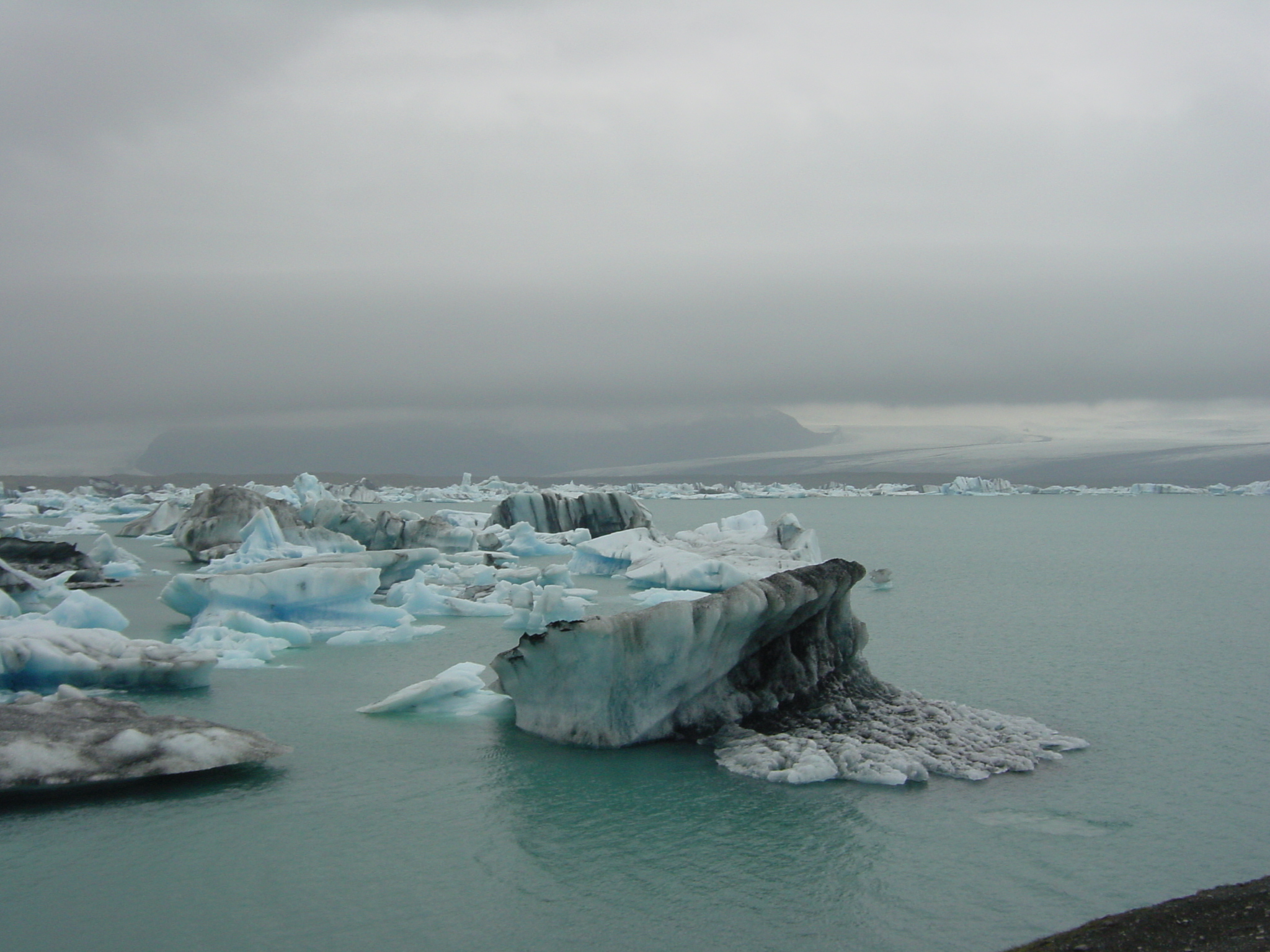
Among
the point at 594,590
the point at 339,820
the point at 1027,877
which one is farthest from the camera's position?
the point at 594,590

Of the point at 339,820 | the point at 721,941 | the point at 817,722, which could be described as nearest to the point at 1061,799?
the point at 817,722

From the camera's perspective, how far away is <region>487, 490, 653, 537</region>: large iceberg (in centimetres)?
2644

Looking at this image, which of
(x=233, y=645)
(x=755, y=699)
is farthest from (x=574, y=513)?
(x=755, y=699)

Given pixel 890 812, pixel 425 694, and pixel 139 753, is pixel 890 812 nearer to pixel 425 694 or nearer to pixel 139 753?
pixel 425 694

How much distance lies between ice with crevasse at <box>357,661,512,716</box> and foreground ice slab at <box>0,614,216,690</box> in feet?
6.38

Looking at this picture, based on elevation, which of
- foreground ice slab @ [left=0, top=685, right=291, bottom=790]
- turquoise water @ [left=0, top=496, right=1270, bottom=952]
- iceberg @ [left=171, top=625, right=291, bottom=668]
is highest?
foreground ice slab @ [left=0, top=685, right=291, bottom=790]

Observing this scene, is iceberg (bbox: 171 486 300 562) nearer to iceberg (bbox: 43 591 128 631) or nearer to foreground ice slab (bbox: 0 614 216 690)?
iceberg (bbox: 43 591 128 631)

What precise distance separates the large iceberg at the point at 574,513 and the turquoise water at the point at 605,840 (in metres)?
16.5

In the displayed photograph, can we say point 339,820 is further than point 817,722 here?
No

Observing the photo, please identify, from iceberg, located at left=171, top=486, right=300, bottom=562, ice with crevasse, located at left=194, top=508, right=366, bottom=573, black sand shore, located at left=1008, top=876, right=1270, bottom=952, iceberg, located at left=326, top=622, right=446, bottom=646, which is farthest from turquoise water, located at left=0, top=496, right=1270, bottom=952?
iceberg, located at left=171, top=486, right=300, bottom=562

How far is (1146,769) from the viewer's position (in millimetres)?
7164

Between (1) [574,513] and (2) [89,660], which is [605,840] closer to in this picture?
(2) [89,660]

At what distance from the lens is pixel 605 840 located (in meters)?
5.83

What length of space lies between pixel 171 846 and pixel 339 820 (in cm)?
91
